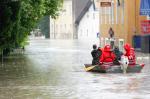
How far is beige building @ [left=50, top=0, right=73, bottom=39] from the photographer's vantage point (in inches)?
5187

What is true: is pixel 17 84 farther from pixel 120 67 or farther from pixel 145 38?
pixel 145 38

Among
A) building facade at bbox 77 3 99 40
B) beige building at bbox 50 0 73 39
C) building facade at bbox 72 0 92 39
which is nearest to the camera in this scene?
building facade at bbox 77 3 99 40

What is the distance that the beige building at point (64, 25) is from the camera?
132 metres

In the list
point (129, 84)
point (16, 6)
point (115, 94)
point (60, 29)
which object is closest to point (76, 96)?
point (115, 94)

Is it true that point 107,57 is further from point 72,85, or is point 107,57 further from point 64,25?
point 64,25

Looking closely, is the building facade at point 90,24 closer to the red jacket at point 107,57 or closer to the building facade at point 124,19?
the building facade at point 124,19

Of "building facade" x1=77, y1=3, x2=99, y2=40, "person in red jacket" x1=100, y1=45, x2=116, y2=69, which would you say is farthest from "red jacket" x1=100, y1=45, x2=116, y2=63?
"building facade" x1=77, y1=3, x2=99, y2=40

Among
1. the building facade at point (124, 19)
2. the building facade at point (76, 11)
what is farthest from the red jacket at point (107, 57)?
the building facade at point (76, 11)

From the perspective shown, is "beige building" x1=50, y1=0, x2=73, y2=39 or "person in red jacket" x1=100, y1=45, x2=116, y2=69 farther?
"beige building" x1=50, y1=0, x2=73, y2=39

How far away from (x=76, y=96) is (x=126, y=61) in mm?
9541

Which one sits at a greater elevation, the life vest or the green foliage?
the green foliage

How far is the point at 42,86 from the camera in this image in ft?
70.7

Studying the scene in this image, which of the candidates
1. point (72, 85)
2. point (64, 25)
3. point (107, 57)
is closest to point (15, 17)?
point (107, 57)

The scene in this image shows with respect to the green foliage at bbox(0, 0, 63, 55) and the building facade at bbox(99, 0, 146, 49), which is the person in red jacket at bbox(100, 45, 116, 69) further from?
the building facade at bbox(99, 0, 146, 49)
